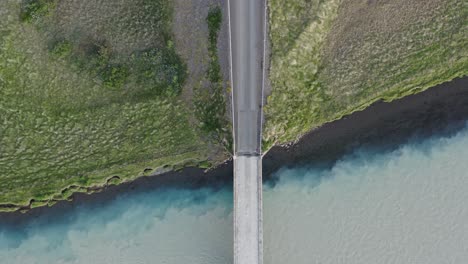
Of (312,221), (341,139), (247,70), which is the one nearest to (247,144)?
(247,70)

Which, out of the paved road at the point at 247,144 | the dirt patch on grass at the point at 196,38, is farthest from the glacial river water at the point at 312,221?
the dirt patch on grass at the point at 196,38

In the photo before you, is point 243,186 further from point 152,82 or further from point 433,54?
point 433,54

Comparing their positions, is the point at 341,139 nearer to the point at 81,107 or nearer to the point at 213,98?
the point at 213,98

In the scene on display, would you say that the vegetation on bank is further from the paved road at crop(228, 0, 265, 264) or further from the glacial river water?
the glacial river water

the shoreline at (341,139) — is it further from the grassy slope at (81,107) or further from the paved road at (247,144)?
the paved road at (247,144)

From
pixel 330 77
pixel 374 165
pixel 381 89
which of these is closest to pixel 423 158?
pixel 374 165

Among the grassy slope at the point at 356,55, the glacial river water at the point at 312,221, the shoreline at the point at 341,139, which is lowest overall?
the glacial river water at the point at 312,221

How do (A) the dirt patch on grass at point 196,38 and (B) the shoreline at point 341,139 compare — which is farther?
(B) the shoreline at point 341,139
